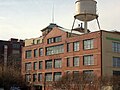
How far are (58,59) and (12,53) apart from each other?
46940mm

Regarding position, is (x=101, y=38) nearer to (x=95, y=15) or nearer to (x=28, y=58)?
(x=95, y=15)

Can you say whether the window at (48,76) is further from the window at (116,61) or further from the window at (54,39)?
the window at (116,61)

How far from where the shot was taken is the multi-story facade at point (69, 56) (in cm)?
6172

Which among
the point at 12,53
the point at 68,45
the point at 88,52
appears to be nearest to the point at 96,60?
Answer: the point at 88,52

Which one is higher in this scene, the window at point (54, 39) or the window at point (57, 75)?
the window at point (54, 39)

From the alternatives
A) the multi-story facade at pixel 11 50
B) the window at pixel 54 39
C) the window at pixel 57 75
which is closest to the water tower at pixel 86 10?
the window at pixel 54 39

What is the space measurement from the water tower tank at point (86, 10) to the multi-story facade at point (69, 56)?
4502 millimetres

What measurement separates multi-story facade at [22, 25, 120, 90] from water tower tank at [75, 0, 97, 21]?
4.50 metres

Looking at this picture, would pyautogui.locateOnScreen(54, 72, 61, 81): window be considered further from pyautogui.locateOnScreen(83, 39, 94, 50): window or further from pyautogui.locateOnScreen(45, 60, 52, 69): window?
pyautogui.locateOnScreen(83, 39, 94, 50): window

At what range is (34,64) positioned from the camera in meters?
83.1

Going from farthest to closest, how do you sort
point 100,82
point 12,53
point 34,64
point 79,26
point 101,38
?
point 12,53
point 79,26
point 34,64
point 101,38
point 100,82

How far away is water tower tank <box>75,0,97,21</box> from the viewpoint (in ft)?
222

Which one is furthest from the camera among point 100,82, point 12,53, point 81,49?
point 12,53

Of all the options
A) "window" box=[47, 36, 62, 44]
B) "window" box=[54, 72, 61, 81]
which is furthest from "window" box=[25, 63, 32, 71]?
"window" box=[54, 72, 61, 81]
